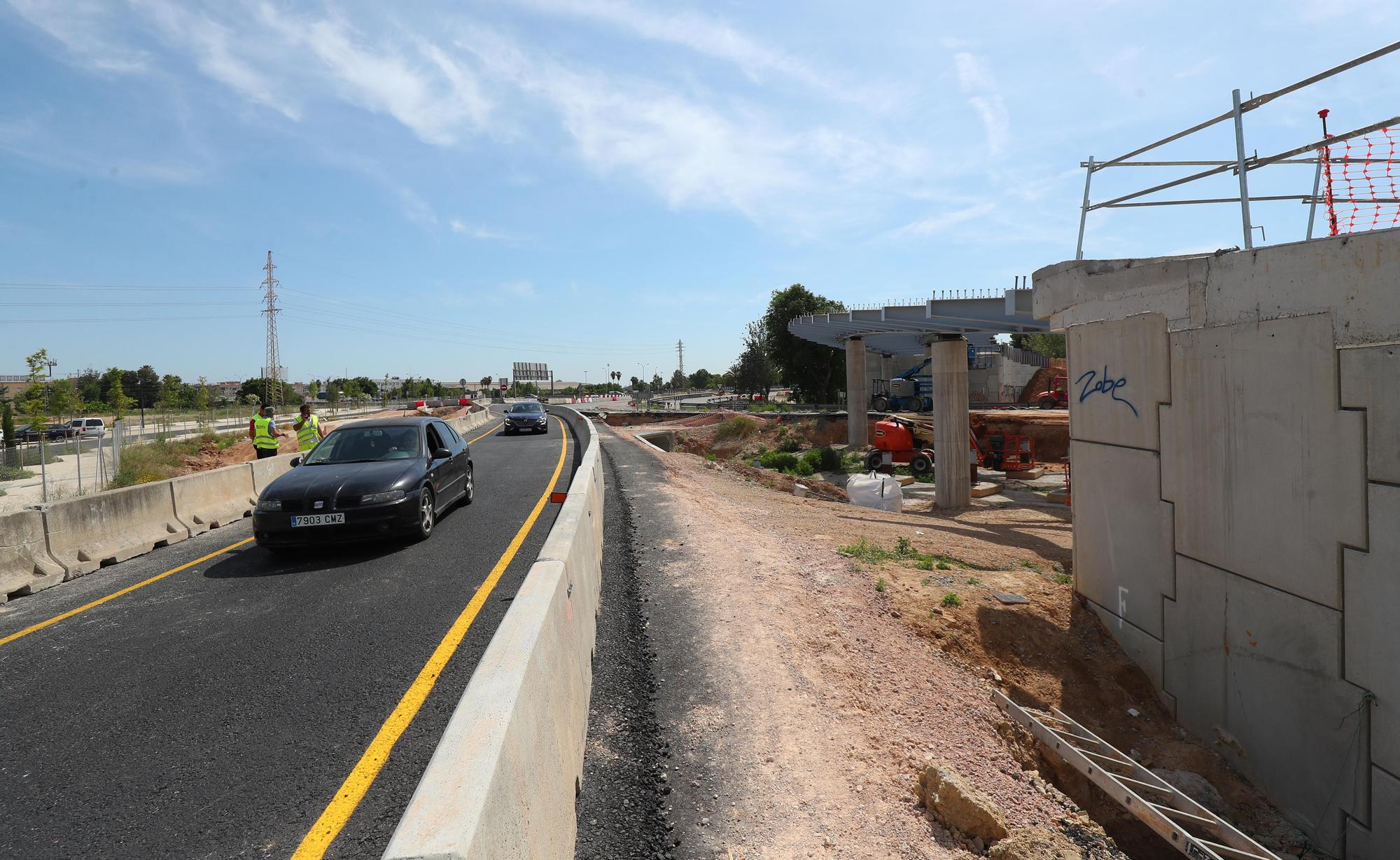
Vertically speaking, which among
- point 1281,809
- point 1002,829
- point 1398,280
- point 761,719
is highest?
point 1398,280

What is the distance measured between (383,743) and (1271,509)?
590cm

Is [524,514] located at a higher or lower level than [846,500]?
higher

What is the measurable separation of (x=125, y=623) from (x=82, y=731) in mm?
2081

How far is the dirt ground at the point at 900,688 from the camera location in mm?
3568

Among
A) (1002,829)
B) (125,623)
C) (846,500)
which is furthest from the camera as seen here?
(846,500)

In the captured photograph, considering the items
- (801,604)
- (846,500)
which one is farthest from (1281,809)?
(846,500)

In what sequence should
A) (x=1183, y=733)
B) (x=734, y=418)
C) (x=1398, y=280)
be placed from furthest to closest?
(x=734, y=418) < (x=1183, y=733) < (x=1398, y=280)

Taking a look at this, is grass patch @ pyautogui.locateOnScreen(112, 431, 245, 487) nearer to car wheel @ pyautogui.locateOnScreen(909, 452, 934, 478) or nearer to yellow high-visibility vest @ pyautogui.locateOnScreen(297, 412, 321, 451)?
yellow high-visibility vest @ pyautogui.locateOnScreen(297, 412, 321, 451)

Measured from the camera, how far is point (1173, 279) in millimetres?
6191

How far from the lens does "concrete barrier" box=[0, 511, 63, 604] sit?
6.42m

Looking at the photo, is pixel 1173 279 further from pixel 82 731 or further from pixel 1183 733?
pixel 82 731

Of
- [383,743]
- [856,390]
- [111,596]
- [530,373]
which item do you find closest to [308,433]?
[111,596]

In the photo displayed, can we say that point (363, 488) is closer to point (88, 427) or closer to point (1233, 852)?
point (1233, 852)

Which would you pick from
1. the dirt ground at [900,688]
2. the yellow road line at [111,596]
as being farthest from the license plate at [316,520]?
the dirt ground at [900,688]
